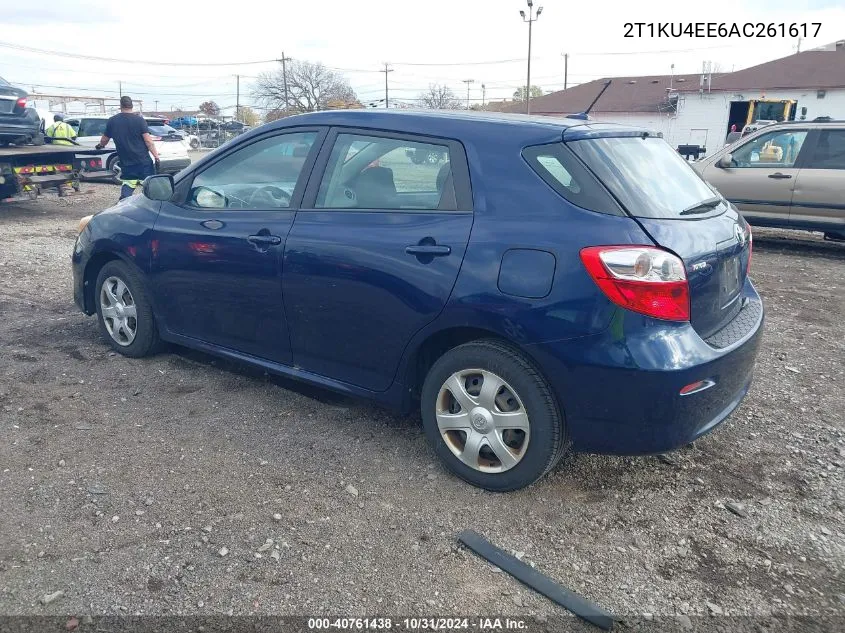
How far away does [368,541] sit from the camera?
9.91 feet

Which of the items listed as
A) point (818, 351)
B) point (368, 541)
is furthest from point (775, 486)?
point (818, 351)

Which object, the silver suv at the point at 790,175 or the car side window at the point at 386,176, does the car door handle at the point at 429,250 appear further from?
the silver suv at the point at 790,175

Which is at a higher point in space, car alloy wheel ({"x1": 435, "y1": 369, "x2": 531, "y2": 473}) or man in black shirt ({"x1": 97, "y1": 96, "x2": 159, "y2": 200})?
man in black shirt ({"x1": 97, "y1": 96, "x2": 159, "y2": 200})

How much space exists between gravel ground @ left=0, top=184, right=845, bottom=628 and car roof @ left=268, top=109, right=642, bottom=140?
1.64 metres

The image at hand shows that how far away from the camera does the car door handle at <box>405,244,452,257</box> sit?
3.29m

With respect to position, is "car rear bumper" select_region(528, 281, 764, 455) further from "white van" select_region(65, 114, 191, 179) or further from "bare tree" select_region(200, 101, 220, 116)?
"bare tree" select_region(200, 101, 220, 116)

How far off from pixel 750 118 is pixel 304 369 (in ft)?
114

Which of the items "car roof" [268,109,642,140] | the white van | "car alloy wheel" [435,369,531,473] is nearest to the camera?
"car alloy wheel" [435,369,531,473]

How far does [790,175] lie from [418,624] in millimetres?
9313

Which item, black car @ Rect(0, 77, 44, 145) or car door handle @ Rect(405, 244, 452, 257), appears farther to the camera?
black car @ Rect(0, 77, 44, 145)

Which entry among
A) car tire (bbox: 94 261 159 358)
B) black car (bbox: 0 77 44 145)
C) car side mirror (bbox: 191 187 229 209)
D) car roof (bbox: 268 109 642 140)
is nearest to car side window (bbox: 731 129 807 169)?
car roof (bbox: 268 109 642 140)

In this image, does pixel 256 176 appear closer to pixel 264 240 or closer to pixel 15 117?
pixel 264 240

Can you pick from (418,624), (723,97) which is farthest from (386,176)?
(723,97)

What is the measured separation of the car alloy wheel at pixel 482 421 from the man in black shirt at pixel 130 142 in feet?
26.2
